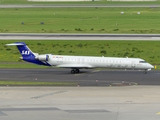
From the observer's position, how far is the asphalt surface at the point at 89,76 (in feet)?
162

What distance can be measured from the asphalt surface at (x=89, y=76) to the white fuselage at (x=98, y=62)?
1050 mm

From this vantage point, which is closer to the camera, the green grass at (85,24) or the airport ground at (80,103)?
the airport ground at (80,103)

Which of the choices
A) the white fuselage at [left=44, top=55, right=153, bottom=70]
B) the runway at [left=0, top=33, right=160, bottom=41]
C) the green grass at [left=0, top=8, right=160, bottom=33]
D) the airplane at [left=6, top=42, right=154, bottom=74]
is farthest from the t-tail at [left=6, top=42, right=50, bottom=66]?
the green grass at [left=0, top=8, right=160, bottom=33]

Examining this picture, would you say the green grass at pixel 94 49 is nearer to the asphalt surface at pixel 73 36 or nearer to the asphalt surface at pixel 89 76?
the asphalt surface at pixel 73 36

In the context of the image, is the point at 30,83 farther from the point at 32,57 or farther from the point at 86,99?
the point at 86,99

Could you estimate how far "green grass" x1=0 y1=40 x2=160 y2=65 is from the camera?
72938mm

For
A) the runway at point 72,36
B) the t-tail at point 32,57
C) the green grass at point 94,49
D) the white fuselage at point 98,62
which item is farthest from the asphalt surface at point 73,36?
the white fuselage at point 98,62

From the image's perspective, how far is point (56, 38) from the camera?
90812 mm

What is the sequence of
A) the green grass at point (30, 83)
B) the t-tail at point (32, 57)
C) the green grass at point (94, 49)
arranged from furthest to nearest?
1. the green grass at point (94, 49)
2. the t-tail at point (32, 57)
3. the green grass at point (30, 83)

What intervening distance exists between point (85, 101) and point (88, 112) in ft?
13.2

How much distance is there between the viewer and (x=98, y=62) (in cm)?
5725

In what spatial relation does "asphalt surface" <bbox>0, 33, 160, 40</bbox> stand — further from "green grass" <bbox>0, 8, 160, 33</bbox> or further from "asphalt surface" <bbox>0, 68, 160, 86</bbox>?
"asphalt surface" <bbox>0, 68, 160, 86</bbox>

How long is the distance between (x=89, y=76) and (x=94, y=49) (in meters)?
24.8

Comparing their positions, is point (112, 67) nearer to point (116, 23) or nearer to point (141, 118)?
point (141, 118)
